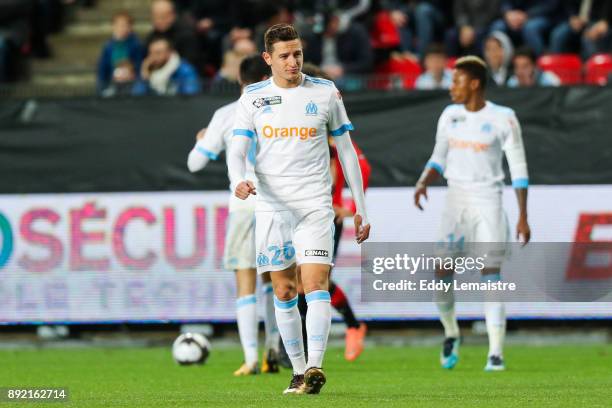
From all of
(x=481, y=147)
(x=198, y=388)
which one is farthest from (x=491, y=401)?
(x=481, y=147)

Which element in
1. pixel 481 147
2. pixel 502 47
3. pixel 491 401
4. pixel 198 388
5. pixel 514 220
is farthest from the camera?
pixel 502 47

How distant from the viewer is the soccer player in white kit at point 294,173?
8.68 m

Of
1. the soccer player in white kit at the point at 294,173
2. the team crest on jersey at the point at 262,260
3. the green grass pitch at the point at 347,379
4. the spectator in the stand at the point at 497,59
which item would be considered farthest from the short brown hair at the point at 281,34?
the spectator in the stand at the point at 497,59

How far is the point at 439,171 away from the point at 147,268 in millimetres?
3907

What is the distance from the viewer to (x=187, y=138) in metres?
14.8

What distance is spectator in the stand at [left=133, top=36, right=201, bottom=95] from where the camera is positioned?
15438mm

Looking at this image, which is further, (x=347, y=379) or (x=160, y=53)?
(x=160, y=53)

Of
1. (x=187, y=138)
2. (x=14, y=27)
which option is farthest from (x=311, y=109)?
(x=14, y=27)

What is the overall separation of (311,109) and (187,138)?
614 centimetres

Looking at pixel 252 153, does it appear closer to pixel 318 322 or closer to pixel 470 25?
pixel 318 322

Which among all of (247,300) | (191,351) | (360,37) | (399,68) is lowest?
(191,351)

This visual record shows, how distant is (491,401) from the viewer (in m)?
8.08

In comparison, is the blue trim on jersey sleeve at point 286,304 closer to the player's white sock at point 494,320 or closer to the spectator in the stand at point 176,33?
the player's white sock at point 494,320

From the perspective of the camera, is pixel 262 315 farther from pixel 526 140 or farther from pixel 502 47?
pixel 502 47
